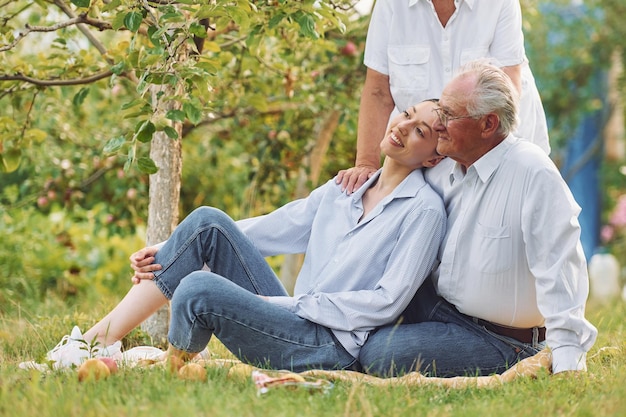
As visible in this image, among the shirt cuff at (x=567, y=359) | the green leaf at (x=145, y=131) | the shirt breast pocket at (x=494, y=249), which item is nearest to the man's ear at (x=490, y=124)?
the shirt breast pocket at (x=494, y=249)

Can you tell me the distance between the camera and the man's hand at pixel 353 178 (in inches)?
128

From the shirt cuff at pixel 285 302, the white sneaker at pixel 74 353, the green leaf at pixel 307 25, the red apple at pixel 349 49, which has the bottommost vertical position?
the white sneaker at pixel 74 353

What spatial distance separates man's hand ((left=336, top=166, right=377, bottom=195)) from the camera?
3258mm

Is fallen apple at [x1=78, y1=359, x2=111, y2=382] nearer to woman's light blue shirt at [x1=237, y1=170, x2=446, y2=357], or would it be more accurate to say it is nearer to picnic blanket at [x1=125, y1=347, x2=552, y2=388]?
picnic blanket at [x1=125, y1=347, x2=552, y2=388]

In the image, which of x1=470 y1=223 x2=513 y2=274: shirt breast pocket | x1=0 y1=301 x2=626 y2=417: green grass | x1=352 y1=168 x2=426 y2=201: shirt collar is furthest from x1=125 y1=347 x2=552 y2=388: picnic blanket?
x1=352 y1=168 x2=426 y2=201: shirt collar

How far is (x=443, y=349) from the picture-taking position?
9.57ft

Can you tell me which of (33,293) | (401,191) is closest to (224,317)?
(401,191)

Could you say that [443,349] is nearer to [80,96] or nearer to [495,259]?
[495,259]

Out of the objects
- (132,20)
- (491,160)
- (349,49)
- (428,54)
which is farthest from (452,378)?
Answer: (349,49)

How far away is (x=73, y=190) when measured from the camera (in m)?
4.97

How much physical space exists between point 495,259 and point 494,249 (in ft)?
0.10

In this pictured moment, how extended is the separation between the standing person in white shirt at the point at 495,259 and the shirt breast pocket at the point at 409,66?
1.24ft

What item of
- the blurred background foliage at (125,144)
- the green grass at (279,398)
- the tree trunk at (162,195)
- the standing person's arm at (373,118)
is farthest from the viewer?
the blurred background foliage at (125,144)

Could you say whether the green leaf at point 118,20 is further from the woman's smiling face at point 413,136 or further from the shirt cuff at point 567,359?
the shirt cuff at point 567,359
